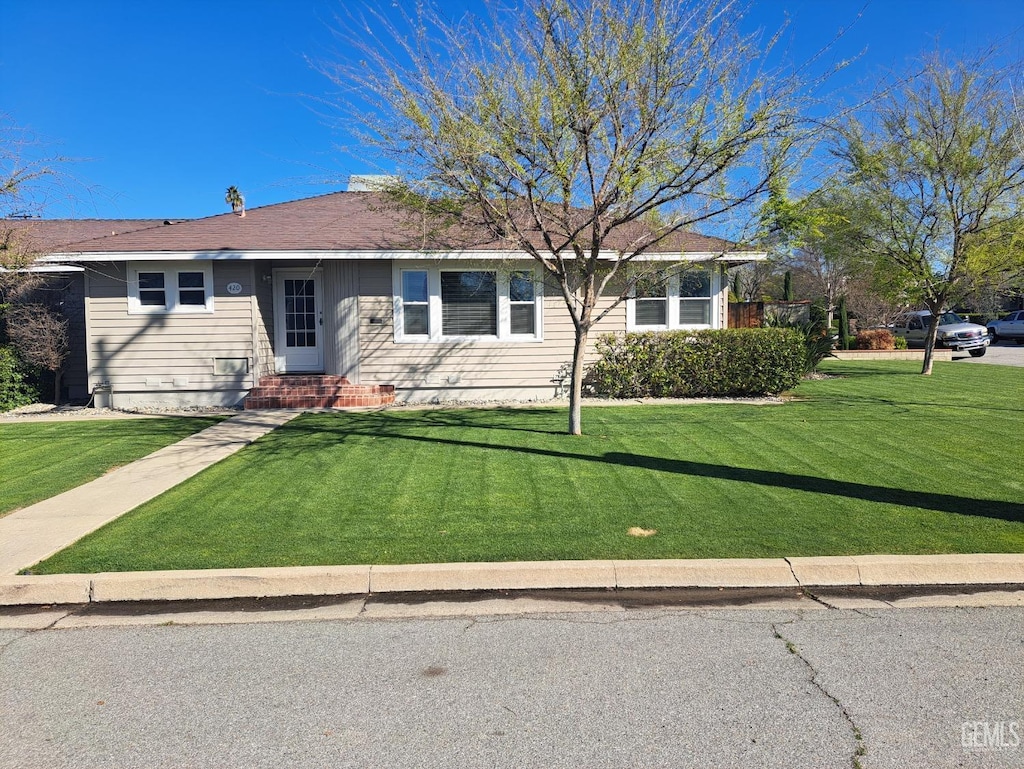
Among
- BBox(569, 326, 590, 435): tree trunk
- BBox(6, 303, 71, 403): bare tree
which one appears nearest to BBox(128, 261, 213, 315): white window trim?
BBox(6, 303, 71, 403): bare tree

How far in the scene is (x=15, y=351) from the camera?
13.9 m

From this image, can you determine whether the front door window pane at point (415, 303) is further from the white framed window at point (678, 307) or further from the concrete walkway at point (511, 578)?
the concrete walkway at point (511, 578)

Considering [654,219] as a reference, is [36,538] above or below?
below

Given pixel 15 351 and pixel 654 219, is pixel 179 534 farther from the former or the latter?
pixel 15 351

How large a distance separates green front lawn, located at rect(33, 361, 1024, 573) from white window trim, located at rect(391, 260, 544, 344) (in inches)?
118

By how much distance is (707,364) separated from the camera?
13.5 metres

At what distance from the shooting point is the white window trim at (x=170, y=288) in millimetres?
13406

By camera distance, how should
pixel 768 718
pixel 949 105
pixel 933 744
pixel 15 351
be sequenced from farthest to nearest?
pixel 949 105 < pixel 15 351 < pixel 768 718 < pixel 933 744

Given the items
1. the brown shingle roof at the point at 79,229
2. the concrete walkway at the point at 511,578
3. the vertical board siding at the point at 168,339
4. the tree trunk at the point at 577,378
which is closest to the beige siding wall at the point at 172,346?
the vertical board siding at the point at 168,339

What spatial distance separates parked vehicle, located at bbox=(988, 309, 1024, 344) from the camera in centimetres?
3622

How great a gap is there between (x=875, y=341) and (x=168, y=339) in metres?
24.2

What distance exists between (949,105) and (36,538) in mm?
18850

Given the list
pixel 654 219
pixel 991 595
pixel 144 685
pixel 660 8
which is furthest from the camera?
pixel 654 219

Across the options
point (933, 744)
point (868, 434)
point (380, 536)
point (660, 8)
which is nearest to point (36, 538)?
point (380, 536)
